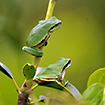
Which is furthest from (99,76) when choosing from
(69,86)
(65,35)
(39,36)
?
(65,35)

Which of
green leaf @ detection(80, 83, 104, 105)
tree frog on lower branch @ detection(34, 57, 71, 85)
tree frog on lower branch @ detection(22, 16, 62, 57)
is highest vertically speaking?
tree frog on lower branch @ detection(22, 16, 62, 57)

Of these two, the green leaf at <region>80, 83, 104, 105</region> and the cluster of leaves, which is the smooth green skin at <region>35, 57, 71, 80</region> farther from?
the green leaf at <region>80, 83, 104, 105</region>

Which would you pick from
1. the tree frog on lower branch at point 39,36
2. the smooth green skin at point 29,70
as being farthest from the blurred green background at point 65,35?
the smooth green skin at point 29,70

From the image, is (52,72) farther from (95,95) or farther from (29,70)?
(95,95)

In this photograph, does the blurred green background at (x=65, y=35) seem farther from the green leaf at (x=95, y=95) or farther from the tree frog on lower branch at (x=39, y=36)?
the green leaf at (x=95, y=95)

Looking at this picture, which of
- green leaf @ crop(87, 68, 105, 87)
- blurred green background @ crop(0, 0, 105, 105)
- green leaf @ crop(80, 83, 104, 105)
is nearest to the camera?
green leaf @ crop(80, 83, 104, 105)

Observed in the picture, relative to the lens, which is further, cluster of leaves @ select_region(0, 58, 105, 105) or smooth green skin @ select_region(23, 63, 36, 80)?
smooth green skin @ select_region(23, 63, 36, 80)

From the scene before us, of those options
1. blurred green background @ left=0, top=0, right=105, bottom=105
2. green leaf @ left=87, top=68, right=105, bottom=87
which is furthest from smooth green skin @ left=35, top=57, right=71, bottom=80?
blurred green background @ left=0, top=0, right=105, bottom=105

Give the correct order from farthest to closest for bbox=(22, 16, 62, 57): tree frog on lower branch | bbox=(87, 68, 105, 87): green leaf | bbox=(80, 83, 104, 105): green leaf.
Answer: bbox=(22, 16, 62, 57): tree frog on lower branch
bbox=(87, 68, 105, 87): green leaf
bbox=(80, 83, 104, 105): green leaf

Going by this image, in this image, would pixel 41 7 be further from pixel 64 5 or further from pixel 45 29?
pixel 45 29
